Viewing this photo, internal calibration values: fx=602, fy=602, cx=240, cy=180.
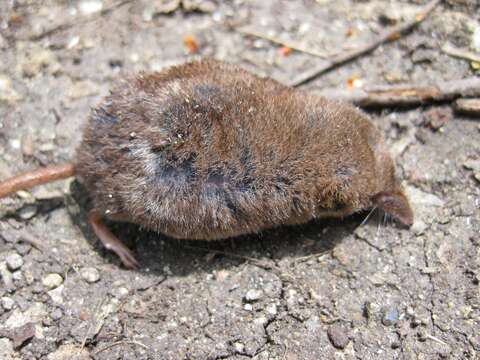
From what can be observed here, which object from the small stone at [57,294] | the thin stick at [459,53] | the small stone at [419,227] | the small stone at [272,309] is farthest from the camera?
the thin stick at [459,53]

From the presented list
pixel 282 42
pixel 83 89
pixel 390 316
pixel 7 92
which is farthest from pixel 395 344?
pixel 7 92

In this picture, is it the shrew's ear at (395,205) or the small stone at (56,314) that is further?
the shrew's ear at (395,205)

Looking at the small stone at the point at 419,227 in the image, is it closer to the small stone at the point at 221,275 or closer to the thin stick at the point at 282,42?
the small stone at the point at 221,275

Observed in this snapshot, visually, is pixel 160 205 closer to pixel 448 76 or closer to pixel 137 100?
pixel 137 100

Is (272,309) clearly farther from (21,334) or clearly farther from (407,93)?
(407,93)

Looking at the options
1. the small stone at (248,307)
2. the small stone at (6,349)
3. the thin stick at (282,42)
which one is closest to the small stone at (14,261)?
the small stone at (6,349)

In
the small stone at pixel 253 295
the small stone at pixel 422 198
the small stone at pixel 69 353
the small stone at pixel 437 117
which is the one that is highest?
the small stone at pixel 437 117

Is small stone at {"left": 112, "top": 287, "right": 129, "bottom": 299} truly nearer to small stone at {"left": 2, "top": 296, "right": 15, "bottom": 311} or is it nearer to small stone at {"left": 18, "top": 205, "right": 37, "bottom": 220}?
small stone at {"left": 2, "top": 296, "right": 15, "bottom": 311}
